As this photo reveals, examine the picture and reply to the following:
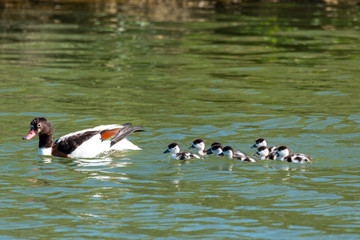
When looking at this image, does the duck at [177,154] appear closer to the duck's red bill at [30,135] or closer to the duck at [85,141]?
the duck at [85,141]

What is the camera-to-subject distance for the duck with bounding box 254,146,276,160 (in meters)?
11.3

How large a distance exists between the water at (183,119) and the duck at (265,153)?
0.13 m

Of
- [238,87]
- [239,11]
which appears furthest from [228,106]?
[239,11]

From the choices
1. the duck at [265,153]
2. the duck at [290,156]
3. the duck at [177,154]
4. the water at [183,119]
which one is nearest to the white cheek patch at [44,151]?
the water at [183,119]

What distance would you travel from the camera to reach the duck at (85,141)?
12.1 metres

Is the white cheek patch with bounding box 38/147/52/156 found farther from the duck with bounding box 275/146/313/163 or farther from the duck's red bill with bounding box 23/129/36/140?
the duck with bounding box 275/146/313/163

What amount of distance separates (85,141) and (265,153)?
295 cm

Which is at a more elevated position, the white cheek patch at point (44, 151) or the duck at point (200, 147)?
the duck at point (200, 147)

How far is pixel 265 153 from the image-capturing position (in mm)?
11344

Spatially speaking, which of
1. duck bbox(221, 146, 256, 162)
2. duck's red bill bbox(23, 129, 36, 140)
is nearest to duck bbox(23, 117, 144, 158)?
duck's red bill bbox(23, 129, 36, 140)

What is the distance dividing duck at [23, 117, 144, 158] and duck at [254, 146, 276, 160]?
6.90 ft

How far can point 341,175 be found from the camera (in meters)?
10.6

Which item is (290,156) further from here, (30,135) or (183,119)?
(30,135)

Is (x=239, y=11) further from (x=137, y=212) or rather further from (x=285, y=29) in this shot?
(x=137, y=212)
